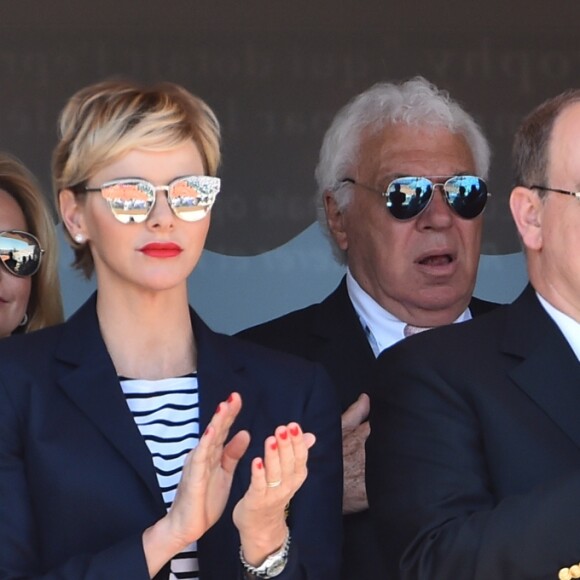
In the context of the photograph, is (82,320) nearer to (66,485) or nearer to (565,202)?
(66,485)

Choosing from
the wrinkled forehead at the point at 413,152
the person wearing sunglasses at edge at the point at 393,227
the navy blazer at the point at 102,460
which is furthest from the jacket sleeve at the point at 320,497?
the wrinkled forehead at the point at 413,152

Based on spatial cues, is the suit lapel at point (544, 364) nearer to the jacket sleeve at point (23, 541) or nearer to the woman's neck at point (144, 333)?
the woman's neck at point (144, 333)

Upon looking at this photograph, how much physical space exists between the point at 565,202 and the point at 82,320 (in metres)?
0.98

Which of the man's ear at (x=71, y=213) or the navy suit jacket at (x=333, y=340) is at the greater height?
the man's ear at (x=71, y=213)

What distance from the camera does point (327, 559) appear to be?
288cm

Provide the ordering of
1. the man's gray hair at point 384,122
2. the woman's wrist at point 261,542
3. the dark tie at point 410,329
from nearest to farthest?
1. the woman's wrist at point 261,542
2. the dark tie at point 410,329
3. the man's gray hair at point 384,122

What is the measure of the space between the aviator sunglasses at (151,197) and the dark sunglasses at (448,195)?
1319 millimetres

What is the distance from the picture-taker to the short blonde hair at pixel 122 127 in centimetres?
292

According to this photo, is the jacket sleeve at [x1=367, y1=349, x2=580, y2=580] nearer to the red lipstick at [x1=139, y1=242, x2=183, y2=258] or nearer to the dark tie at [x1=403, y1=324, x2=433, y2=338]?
the red lipstick at [x1=139, y1=242, x2=183, y2=258]

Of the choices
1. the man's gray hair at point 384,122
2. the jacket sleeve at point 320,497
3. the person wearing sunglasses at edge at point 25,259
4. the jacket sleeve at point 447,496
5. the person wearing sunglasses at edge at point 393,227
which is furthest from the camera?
the man's gray hair at point 384,122

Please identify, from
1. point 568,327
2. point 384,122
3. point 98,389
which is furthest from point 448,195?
point 98,389

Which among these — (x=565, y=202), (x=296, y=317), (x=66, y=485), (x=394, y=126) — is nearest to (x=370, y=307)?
(x=296, y=317)

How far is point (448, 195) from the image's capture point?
4.14 metres

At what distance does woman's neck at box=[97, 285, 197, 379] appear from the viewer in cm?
300
